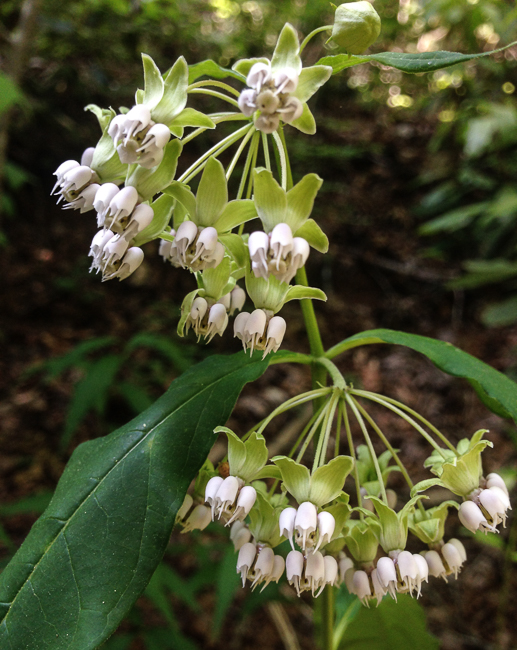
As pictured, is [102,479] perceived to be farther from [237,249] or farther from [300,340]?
[300,340]

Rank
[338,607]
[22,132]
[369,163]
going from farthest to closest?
[369,163] < [22,132] < [338,607]

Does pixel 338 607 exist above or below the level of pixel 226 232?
below

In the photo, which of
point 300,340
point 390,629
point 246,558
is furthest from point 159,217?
point 300,340

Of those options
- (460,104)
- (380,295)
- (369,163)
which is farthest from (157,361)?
(460,104)

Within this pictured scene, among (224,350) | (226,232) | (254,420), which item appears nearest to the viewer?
(226,232)

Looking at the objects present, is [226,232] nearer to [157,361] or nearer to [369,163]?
[157,361]

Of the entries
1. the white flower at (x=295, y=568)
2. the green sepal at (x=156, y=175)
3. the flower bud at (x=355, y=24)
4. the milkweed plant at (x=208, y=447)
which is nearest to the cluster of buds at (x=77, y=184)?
the milkweed plant at (x=208, y=447)
